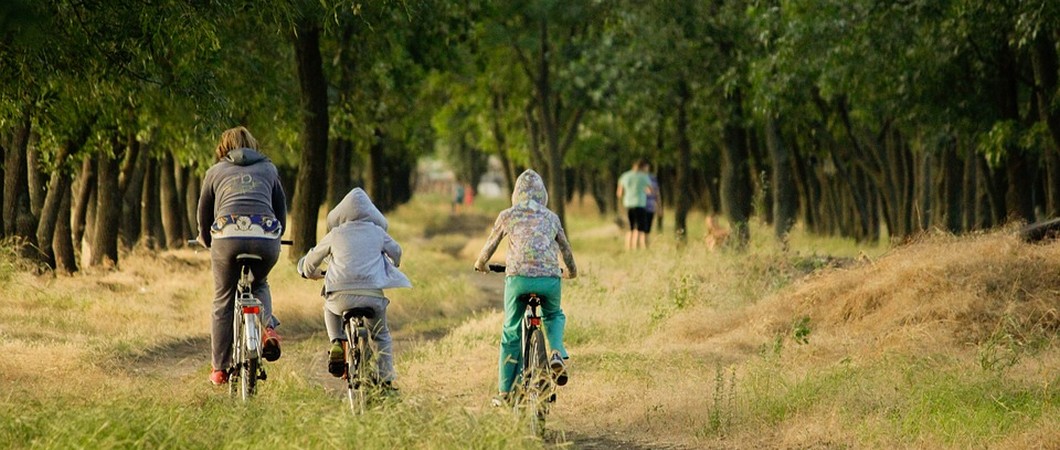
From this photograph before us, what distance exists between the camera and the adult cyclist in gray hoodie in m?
10.6

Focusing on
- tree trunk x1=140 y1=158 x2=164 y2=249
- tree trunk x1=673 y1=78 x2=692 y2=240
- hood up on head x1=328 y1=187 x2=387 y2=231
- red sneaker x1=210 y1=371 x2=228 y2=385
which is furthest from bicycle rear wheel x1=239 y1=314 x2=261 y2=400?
tree trunk x1=673 y1=78 x2=692 y2=240

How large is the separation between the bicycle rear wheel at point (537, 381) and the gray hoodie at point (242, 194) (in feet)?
6.34

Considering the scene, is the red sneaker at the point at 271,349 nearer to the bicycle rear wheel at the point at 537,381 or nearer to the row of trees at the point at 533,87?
the bicycle rear wheel at the point at 537,381

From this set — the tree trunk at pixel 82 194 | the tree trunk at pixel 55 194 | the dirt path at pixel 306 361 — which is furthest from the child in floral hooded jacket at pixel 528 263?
the tree trunk at pixel 82 194

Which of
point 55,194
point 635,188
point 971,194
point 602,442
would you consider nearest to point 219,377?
point 602,442

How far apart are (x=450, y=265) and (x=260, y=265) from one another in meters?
20.6

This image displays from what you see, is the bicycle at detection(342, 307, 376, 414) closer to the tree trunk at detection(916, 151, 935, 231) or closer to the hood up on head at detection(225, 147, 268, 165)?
the hood up on head at detection(225, 147, 268, 165)

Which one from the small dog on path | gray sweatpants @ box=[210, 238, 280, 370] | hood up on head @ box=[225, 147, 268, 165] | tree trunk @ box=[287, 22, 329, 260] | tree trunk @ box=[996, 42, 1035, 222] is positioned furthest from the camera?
tree trunk @ box=[996, 42, 1035, 222]

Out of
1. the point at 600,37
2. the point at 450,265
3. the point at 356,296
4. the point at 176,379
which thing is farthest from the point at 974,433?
the point at 600,37

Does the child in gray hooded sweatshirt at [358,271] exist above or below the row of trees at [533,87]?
below

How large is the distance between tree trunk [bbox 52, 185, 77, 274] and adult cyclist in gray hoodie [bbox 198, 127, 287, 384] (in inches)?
475

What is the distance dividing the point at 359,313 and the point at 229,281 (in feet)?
3.21

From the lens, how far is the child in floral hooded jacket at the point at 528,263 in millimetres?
10438

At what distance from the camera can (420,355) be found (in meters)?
15.3
